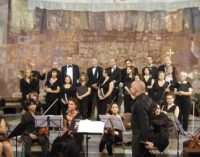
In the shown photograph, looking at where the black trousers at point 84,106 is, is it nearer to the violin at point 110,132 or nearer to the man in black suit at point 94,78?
the man in black suit at point 94,78

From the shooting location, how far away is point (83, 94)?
1484 cm

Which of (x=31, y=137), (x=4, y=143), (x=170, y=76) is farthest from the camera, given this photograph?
(x=170, y=76)

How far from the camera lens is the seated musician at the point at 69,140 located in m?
11.3

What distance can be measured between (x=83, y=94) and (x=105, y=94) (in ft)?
1.87

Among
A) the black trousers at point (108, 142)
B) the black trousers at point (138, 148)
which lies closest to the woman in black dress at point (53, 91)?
the black trousers at point (108, 142)

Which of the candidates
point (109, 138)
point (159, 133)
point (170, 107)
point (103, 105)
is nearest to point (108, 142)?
point (109, 138)

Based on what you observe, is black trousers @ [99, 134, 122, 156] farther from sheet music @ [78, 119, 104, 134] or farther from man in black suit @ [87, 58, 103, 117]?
man in black suit @ [87, 58, 103, 117]

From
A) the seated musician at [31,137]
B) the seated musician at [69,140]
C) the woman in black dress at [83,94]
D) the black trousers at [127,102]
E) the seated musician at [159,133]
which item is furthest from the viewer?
the black trousers at [127,102]

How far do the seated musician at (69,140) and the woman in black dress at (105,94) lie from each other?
3.17 meters

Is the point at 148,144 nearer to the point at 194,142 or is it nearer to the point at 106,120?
the point at 194,142

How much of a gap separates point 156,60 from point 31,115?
22.5 feet

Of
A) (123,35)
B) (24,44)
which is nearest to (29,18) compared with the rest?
(24,44)

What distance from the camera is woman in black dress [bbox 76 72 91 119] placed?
14844mm

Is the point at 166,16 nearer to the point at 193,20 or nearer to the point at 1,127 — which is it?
the point at 193,20
